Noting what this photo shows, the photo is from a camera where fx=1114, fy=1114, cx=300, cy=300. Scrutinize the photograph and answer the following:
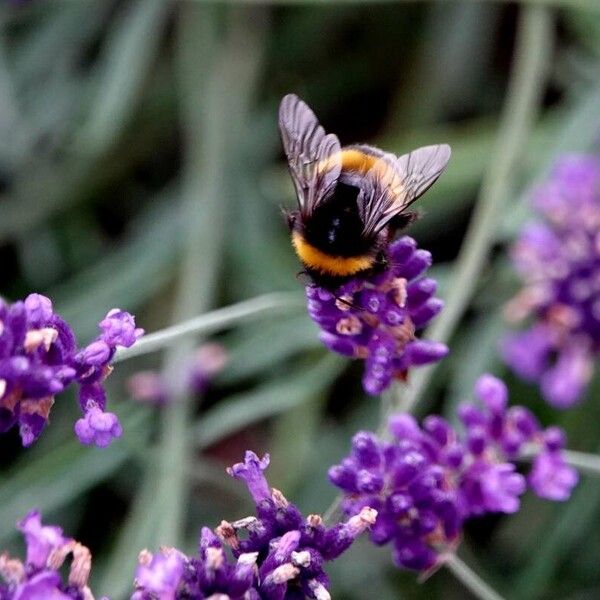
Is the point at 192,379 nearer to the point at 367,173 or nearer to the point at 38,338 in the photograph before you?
the point at 367,173

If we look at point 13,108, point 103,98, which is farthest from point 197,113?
point 13,108

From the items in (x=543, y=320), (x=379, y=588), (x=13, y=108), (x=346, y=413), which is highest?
(x=13, y=108)

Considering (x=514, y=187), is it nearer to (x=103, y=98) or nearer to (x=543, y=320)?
(x=543, y=320)

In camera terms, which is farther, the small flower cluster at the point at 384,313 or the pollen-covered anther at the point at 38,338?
the small flower cluster at the point at 384,313

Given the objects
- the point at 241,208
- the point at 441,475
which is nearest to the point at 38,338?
the point at 441,475

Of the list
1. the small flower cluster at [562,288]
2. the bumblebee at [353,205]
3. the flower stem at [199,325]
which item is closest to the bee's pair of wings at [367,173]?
the bumblebee at [353,205]

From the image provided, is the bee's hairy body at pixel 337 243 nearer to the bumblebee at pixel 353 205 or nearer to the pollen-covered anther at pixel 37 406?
the bumblebee at pixel 353 205

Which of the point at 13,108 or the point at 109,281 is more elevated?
the point at 13,108
